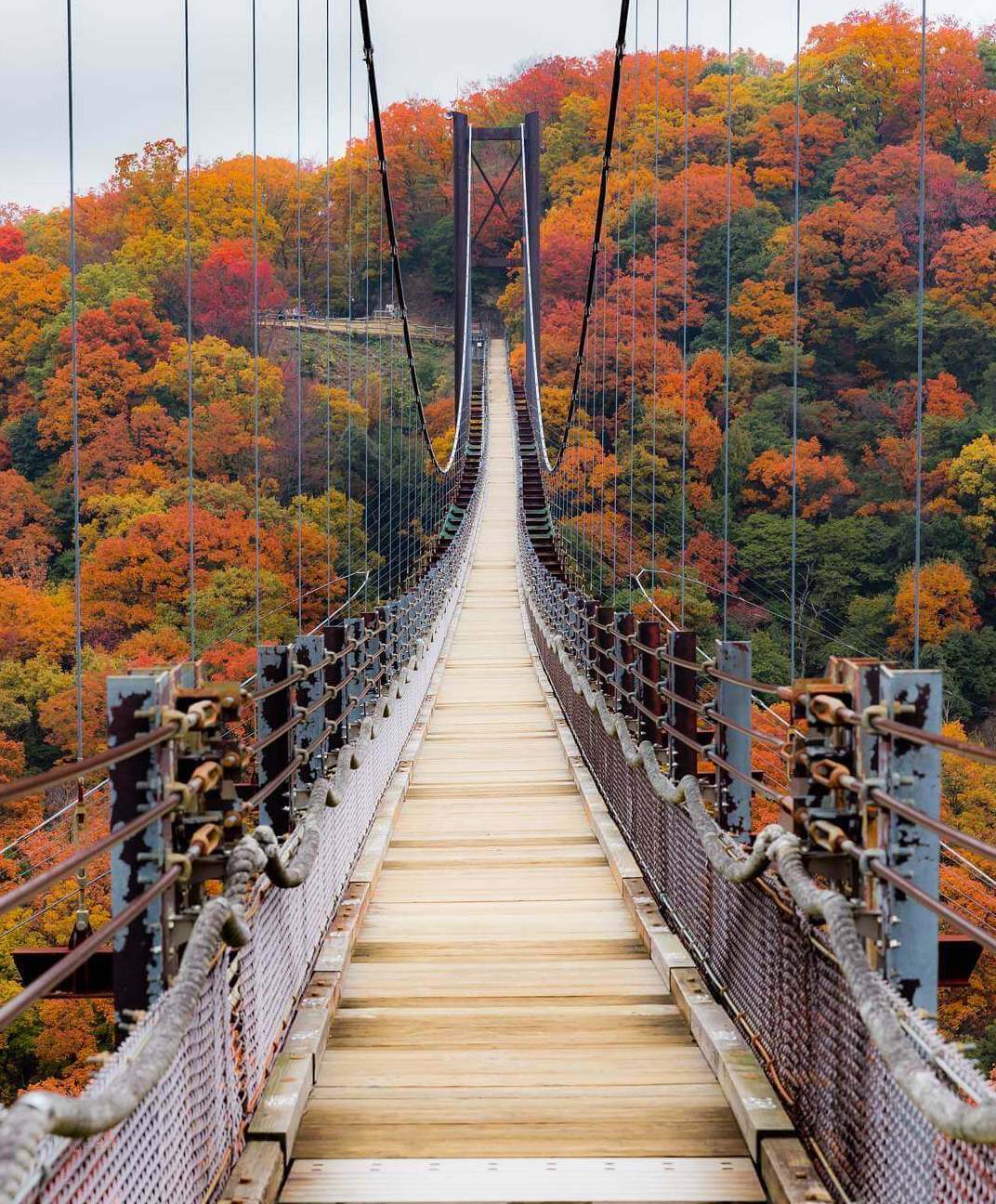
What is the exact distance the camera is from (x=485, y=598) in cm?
1413

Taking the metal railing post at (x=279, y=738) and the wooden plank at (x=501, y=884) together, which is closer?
the metal railing post at (x=279, y=738)

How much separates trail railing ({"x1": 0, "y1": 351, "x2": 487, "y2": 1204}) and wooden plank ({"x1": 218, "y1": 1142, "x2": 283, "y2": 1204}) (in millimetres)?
24

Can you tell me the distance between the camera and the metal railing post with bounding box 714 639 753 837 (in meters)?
2.75

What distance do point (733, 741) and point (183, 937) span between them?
4.78ft

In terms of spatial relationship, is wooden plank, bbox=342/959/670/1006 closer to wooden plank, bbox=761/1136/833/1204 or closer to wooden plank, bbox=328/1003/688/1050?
wooden plank, bbox=328/1003/688/1050

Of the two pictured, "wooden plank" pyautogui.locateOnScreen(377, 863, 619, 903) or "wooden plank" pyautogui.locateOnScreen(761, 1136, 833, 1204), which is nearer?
"wooden plank" pyautogui.locateOnScreen(761, 1136, 833, 1204)

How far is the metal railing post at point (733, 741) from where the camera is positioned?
108 inches

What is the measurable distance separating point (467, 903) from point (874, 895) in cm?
189

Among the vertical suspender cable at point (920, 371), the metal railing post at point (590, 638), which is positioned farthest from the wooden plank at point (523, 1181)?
the metal railing post at point (590, 638)

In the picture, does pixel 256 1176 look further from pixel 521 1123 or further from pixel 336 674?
pixel 336 674

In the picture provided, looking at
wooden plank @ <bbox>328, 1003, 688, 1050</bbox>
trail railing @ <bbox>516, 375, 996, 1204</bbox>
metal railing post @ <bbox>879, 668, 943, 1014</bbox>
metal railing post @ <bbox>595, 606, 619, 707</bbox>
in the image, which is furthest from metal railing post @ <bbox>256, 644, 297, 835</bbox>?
metal railing post @ <bbox>595, 606, 619, 707</bbox>

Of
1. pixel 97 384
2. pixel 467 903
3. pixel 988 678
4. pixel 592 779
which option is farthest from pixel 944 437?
pixel 467 903

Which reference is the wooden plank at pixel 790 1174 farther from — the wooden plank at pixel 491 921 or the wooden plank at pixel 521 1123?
the wooden plank at pixel 491 921

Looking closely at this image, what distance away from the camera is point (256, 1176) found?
179 centimetres
